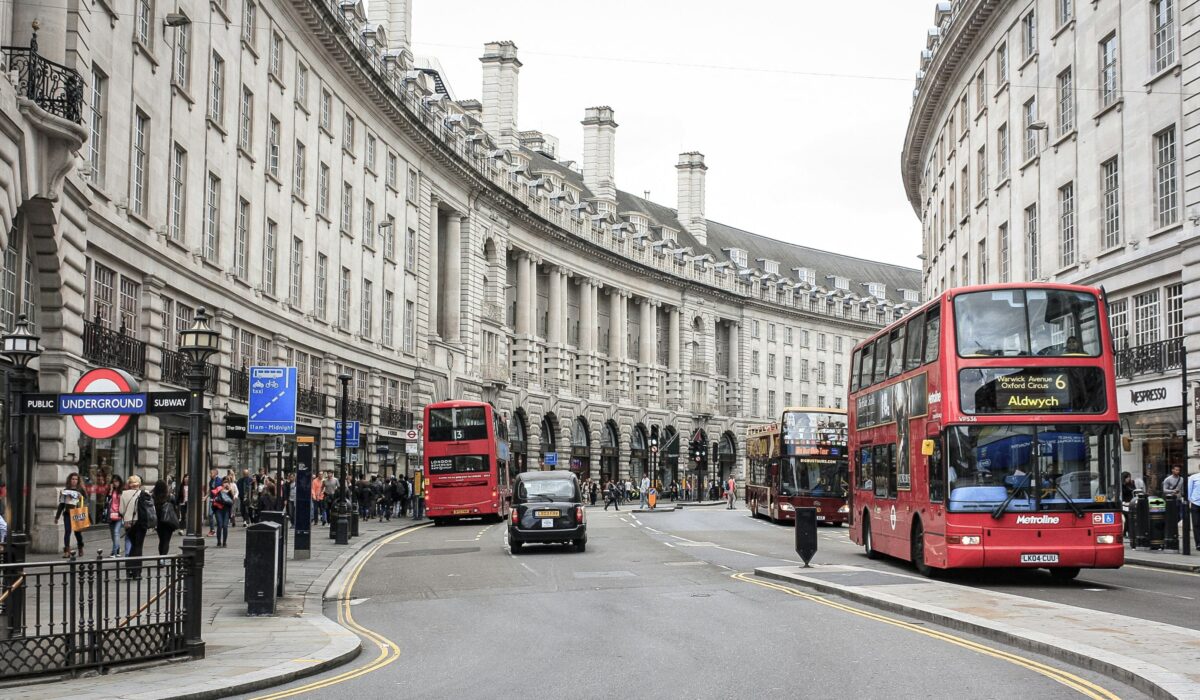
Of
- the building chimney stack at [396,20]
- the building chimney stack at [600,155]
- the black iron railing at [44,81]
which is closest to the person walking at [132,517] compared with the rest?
the black iron railing at [44,81]

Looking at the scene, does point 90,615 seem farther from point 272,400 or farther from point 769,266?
point 769,266

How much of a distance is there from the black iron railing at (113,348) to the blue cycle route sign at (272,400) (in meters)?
7.50

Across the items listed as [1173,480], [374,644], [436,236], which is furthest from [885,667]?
[436,236]

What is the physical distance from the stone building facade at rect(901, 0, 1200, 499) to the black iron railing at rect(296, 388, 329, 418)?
22.8 meters

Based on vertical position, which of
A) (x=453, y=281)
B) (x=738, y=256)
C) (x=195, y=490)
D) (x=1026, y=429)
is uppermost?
(x=738, y=256)

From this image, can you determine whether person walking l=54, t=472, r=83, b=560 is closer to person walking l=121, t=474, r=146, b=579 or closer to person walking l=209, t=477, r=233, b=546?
person walking l=121, t=474, r=146, b=579

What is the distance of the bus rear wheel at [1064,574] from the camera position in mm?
20105

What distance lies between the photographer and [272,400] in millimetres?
20750

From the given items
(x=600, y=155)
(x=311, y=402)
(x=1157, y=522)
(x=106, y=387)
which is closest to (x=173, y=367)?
(x=311, y=402)

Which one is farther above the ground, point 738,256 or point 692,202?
point 692,202

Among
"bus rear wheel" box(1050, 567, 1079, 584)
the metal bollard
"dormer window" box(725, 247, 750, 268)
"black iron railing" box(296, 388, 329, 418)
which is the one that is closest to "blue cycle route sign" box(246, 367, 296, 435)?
"bus rear wheel" box(1050, 567, 1079, 584)

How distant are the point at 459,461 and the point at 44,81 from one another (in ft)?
76.7

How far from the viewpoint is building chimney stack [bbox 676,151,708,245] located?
104 m

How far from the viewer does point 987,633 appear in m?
13.0
